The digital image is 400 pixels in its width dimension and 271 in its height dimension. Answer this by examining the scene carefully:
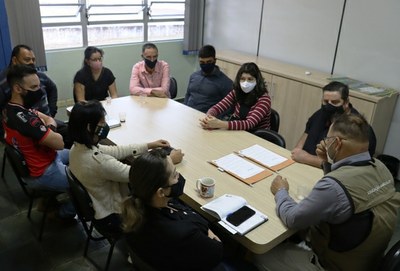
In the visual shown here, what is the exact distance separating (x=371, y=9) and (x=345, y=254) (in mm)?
2848

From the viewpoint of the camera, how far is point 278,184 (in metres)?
1.92

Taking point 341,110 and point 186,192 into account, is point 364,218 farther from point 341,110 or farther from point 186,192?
point 341,110

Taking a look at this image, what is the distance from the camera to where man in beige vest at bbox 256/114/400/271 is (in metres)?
1.52

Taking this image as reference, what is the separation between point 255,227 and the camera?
165cm

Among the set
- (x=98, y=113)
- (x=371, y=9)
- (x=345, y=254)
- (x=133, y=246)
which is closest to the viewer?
(x=133, y=246)

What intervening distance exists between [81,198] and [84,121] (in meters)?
0.42

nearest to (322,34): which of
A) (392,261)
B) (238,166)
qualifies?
(238,166)

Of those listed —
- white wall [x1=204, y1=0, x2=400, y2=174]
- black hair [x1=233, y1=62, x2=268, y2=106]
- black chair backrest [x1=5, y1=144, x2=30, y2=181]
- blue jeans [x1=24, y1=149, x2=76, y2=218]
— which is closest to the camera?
black chair backrest [x1=5, y1=144, x2=30, y2=181]

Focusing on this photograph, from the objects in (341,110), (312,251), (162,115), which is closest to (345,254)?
(312,251)

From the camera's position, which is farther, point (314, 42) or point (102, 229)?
point (314, 42)

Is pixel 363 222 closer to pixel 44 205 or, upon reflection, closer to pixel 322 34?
pixel 44 205

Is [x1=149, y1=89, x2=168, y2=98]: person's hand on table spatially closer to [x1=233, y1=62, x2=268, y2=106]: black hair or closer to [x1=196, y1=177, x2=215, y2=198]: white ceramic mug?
[x1=233, y1=62, x2=268, y2=106]: black hair

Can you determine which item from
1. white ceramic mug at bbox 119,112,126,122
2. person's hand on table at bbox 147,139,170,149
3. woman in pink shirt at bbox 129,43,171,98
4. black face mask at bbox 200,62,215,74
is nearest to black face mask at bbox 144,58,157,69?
woman in pink shirt at bbox 129,43,171,98

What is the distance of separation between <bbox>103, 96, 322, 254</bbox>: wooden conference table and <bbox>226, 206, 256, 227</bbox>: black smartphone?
0.07 m
